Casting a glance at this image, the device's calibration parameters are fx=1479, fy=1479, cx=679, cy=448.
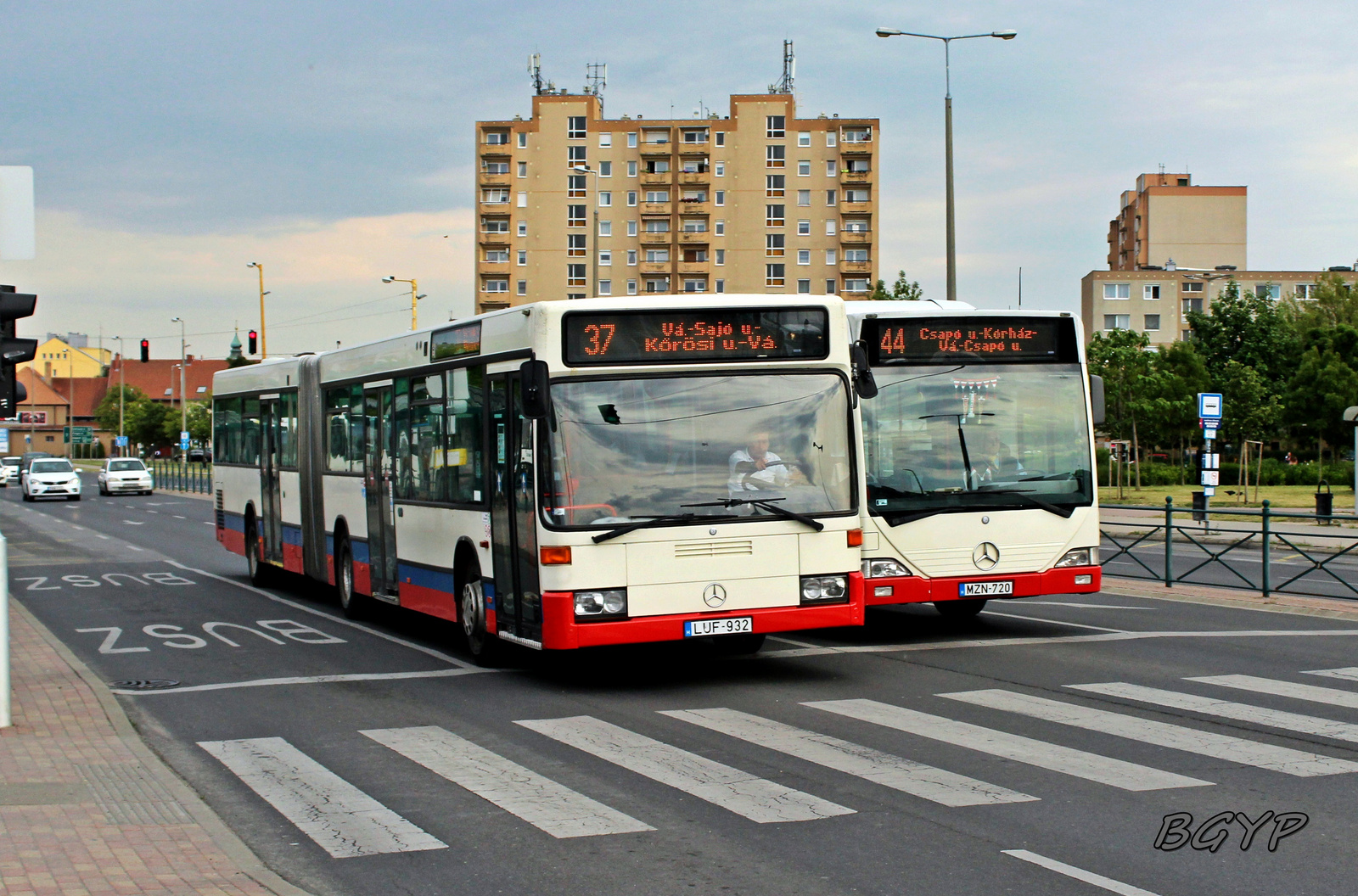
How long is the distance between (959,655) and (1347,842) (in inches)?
250

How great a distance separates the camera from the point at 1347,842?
6.38 meters

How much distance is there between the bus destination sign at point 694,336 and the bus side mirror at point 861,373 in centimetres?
25

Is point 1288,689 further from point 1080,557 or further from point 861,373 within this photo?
point 861,373

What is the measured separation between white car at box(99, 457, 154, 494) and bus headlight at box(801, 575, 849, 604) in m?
55.0

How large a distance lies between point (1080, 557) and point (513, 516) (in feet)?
18.5

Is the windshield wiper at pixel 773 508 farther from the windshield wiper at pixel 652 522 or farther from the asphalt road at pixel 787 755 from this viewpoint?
the asphalt road at pixel 787 755

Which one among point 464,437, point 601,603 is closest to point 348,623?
point 464,437

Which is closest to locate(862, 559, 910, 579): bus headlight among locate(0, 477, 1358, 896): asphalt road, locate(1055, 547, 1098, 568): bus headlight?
locate(0, 477, 1358, 896): asphalt road

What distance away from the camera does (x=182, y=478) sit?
6912cm

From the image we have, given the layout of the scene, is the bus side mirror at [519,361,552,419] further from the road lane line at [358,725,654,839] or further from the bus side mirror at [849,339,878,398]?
the bus side mirror at [849,339,878,398]

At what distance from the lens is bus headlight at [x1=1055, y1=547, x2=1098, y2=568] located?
1366 centimetres

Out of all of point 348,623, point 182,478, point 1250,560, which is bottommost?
point 348,623

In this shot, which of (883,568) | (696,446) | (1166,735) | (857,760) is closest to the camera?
(857,760)

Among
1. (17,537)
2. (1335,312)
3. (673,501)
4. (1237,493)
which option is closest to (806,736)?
(673,501)
